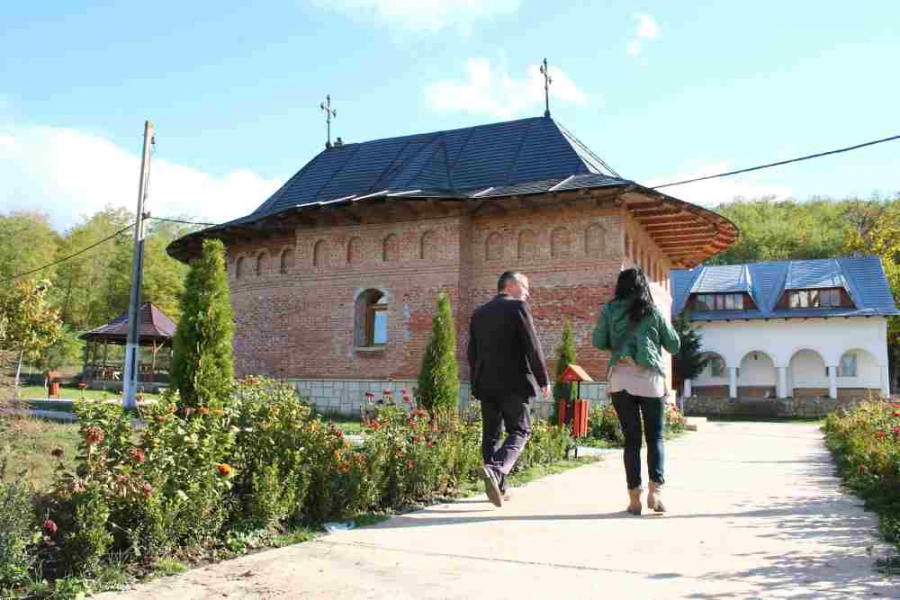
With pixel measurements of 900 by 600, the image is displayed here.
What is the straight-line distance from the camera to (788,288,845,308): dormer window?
32781 mm

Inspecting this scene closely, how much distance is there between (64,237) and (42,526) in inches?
2291

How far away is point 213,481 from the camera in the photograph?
13.8 feet

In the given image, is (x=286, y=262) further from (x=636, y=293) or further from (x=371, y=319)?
(x=636, y=293)

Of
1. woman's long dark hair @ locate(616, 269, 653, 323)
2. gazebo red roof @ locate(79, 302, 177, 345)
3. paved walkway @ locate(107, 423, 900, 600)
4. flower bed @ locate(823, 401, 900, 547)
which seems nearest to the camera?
paved walkway @ locate(107, 423, 900, 600)

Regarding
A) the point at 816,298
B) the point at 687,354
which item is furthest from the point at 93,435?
the point at 816,298

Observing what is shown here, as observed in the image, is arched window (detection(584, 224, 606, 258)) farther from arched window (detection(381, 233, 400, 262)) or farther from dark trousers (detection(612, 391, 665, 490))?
dark trousers (detection(612, 391, 665, 490))

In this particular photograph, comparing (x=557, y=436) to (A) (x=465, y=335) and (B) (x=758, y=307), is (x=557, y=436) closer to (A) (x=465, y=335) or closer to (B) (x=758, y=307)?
(A) (x=465, y=335)

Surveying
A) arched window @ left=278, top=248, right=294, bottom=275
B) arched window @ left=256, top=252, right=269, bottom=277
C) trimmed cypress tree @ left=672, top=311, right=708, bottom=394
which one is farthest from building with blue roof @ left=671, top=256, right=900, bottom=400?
arched window @ left=256, top=252, right=269, bottom=277

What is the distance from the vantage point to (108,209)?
187 ft

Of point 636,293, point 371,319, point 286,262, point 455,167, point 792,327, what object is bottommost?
point 636,293

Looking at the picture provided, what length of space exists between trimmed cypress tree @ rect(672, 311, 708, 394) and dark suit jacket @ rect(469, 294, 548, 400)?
90.0 feet

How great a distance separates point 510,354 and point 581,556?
6.11ft

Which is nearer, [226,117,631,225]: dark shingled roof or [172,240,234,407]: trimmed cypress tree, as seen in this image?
[172,240,234,407]: trimmed cypress tree

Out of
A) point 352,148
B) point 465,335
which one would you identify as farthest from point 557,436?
point 352,148
